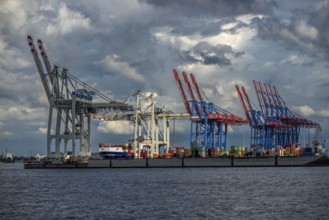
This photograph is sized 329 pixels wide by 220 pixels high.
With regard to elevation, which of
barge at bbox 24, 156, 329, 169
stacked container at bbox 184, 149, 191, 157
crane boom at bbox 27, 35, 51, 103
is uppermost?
crane boom at bbox 27, 35, 51, 103

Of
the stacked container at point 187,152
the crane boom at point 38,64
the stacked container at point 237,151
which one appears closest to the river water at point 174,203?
the crane boom at point 38,64

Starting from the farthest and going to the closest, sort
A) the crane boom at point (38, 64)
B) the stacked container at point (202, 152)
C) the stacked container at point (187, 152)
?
1. the stacked container at point (187, 152)
2. the stacked container at point (202, 152)
3. the crane boom at point (38, 64)

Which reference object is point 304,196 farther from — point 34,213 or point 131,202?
point 34,213

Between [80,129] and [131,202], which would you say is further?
[80,129]

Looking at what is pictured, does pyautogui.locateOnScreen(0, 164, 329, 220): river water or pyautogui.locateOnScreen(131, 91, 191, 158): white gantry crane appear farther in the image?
pyautogui.locateOnScreen(131, 91, 191, 158): white gantry crane

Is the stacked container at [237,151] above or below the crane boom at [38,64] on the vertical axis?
below

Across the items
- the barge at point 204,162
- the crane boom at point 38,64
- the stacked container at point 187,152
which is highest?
the crane boom at point 38,64

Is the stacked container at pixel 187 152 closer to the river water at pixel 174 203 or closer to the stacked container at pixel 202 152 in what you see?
the stacked container at pixel 202 152

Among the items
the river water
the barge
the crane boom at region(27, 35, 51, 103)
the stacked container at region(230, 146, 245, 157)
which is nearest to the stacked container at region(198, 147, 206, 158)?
the barge

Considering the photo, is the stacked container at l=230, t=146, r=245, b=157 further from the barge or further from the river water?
the river water

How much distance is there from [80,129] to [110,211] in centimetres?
8385

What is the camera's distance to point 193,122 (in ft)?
490

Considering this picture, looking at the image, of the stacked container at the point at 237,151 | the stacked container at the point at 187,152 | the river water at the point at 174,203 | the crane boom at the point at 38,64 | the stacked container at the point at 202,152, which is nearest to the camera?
the river water at the point at 174,203

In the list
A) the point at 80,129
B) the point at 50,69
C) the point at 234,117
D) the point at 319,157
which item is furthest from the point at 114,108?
the point at 319,157
